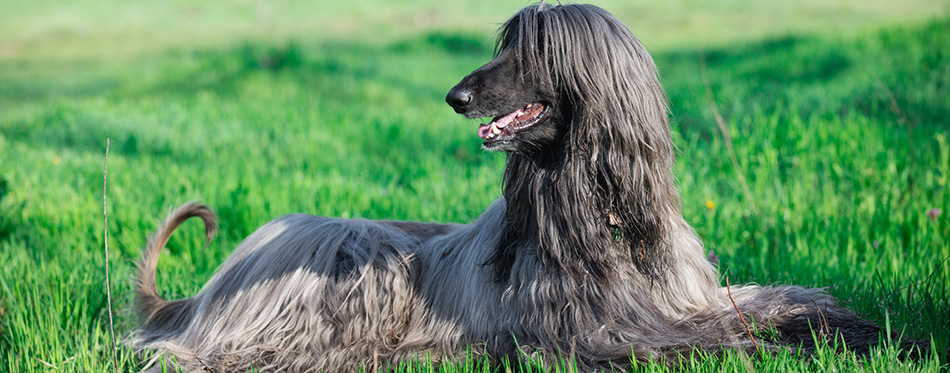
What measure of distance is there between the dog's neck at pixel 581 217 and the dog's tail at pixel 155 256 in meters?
1.68

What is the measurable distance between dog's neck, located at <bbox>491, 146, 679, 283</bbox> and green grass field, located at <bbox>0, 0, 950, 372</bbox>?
1.59 ft

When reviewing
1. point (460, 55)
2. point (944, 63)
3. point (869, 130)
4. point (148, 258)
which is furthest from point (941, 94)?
point (460, 55)

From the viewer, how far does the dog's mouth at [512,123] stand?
2.72m

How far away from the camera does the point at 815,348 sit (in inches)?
Result: 114

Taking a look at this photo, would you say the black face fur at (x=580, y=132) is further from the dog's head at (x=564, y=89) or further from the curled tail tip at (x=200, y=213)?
the curled tail tip at (x=200, y=213)

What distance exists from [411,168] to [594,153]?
15.8 feet

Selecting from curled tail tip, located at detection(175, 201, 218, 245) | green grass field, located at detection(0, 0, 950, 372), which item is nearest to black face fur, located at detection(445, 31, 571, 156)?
green grass field, located at detection(0, 0, 950, 372)

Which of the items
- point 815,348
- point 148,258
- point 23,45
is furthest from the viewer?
point 23,45

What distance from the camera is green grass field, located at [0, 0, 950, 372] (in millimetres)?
3916

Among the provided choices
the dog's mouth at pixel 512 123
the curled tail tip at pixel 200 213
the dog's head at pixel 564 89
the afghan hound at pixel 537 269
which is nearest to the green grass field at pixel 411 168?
the afghan hound at pixel 537 269

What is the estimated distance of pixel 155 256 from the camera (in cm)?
378

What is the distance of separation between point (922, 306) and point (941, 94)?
5.21m

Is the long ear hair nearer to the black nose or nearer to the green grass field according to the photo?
the black nose

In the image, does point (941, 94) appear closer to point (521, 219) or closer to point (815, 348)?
point (815, 348)
